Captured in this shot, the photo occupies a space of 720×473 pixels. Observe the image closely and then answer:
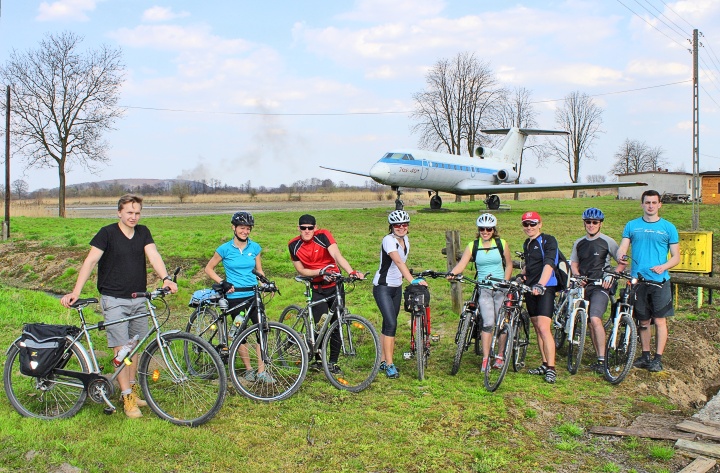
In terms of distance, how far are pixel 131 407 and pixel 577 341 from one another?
192 inches

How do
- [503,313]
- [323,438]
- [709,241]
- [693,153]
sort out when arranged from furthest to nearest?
[693,153], [709,241], [503,313], [323,438]

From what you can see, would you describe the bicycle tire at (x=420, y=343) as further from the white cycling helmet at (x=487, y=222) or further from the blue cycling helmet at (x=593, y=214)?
the blue cycling helmet at (x=593, y=214)

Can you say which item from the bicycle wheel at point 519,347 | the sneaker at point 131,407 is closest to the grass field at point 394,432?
the sneaker at point 131,407

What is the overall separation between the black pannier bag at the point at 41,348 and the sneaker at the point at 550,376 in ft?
15.8

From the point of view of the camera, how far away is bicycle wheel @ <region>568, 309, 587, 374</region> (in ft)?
22.5

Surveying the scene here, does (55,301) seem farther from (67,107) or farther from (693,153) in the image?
(67,107)

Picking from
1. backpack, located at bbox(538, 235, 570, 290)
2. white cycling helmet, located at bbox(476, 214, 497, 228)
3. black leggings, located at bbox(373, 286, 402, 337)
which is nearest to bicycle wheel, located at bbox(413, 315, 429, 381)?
black leggings, located at bbox(373, 286, 402, 337)

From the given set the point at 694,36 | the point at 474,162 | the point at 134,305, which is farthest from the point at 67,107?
the point at 134,305

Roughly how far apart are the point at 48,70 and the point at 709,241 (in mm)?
40745

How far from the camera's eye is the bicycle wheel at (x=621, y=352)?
6.66 m

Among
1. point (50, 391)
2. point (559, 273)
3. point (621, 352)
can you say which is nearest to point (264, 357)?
point (50, 391)

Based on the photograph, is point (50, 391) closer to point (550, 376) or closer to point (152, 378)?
point (152, 378)

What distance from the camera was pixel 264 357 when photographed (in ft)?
19.3

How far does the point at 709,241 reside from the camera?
994 cm
